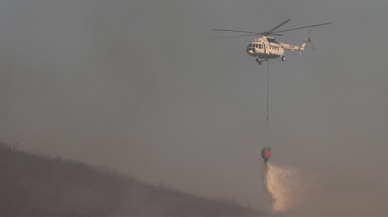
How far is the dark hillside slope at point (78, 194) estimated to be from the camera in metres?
30.6

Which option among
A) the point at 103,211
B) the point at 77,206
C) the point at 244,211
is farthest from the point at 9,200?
the point at 244,211

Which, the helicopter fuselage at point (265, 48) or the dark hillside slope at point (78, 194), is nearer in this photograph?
the dark hillside slope at point (78, 194)

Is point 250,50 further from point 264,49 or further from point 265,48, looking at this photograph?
point 265,48

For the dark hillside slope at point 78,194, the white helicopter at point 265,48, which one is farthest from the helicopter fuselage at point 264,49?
the dark hillside slope at point 78,194

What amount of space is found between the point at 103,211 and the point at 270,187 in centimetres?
1795

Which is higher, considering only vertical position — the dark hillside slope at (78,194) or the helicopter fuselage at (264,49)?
the helicopter fuselage at (264,49)

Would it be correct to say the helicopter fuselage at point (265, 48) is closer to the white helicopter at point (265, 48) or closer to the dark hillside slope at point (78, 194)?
the white helicopter at point (265, 48)

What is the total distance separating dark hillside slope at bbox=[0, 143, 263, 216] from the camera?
30.6m

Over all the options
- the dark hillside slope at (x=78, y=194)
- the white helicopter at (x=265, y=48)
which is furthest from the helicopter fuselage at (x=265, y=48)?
the dark hillside slope at (x=78, y=194)

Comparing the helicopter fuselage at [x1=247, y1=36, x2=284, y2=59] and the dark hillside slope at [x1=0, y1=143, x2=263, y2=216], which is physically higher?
the helicopter fuselage at [x1=247, y1=36, x2=284, y2=59]

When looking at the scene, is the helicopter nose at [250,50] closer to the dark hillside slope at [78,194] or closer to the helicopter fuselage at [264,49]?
the helicopter fuselage at [264,49]

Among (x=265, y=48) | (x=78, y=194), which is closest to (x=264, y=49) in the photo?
(x=265, y=48)

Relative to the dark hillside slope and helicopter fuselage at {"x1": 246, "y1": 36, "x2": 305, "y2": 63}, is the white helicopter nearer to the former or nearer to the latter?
helicopter fuselage at {"x1": 246, "y1": 36, "x2": 305, "y2": 63}

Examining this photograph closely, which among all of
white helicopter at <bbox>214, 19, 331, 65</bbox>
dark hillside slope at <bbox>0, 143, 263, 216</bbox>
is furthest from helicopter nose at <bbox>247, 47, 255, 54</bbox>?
dark hillside slope at <bbox>0, 143, 263, 216</bbox>
